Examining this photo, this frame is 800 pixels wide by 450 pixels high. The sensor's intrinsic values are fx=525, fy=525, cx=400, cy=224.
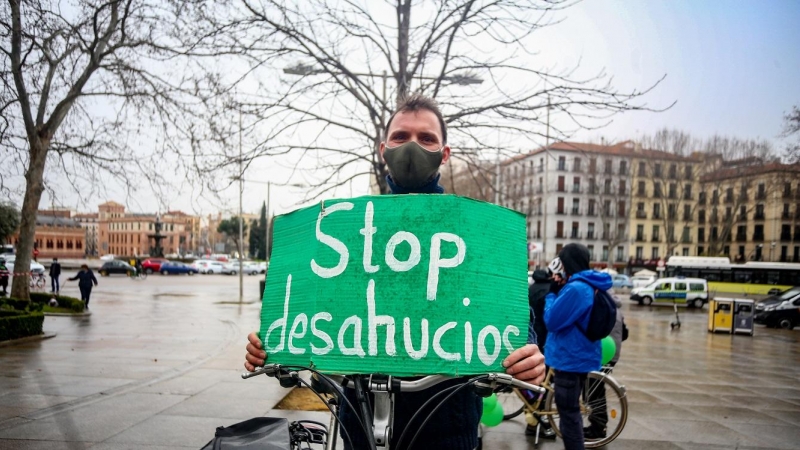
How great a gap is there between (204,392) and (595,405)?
5.25 meters

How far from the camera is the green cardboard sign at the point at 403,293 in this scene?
5.21 ft

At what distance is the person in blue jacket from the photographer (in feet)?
14.0

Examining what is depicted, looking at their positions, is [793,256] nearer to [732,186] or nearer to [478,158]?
[732,186]

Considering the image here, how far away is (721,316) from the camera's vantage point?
18.7m

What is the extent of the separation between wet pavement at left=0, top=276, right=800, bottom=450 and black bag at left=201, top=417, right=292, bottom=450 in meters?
3.54

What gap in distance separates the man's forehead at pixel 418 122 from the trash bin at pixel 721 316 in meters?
20.1

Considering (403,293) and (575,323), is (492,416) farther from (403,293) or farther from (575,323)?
(403,293)

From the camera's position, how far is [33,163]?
47.0 feet

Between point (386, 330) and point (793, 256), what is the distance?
76.6 m

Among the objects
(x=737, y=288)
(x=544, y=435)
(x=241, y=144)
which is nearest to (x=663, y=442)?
(x=544, y=435)

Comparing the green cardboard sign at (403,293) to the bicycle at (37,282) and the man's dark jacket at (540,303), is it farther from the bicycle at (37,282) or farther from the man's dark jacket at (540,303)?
the bicycle at (37,282)

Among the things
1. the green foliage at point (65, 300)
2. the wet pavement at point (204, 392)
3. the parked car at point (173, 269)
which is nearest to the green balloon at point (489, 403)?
the wet pavement at point (204, 392)

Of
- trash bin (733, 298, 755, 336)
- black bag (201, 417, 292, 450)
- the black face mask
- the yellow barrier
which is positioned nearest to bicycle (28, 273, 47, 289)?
black bag (201, 417, 292, 450)

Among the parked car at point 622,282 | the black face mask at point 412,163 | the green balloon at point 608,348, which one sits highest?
the black face mask at point 412,163
